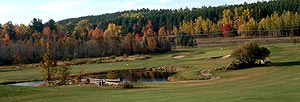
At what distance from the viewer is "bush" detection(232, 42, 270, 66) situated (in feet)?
228

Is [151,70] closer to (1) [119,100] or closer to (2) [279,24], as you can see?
(1) [119,100]

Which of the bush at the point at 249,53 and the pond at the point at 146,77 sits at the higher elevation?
the bush at the point at 249,53

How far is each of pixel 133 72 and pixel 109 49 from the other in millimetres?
68339

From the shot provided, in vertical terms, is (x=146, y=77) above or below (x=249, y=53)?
below

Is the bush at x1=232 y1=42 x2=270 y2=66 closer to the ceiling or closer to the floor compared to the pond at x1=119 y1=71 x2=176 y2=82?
closer to the ceiling

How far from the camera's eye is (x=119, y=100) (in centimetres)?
3083

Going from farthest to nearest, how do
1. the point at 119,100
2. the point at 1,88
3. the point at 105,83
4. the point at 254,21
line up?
the point at 254,21 < the point at 105,83 < the point at 1,88 < the point at 119,100

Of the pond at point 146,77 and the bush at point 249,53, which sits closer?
the bush at point 249,53

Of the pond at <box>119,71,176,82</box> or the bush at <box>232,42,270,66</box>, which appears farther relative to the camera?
the pond at <box>119,71,176,82</box>

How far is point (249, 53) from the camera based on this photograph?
69375 millimetres

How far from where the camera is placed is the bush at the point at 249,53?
2731 inches

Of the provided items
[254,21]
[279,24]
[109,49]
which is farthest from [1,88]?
[254,21]

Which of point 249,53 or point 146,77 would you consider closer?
point 249,53

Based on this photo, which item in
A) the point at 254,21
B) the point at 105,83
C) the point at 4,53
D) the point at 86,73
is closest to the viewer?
the point at 105,83
